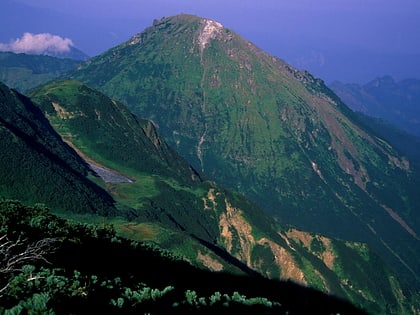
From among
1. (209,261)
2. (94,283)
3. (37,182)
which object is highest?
(94,283)

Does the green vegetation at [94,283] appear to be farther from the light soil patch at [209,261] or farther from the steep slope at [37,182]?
the steep slope at [37,182]

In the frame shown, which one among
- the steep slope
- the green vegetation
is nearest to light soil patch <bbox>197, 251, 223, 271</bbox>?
the steep slope

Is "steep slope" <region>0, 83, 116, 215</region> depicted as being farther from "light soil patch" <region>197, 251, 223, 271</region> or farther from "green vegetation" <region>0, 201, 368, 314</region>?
"green vegetation" <region>0, 201, 368, 314</region>

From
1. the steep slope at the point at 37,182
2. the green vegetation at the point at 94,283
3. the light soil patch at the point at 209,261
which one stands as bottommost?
the light soil patch at the point at 209,261

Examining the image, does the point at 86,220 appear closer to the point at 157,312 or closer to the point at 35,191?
the point at 35,191

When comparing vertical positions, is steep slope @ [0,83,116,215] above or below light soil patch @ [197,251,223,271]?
above

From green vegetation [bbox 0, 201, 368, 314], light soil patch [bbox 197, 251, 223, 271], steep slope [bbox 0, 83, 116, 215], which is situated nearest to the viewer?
green vegetation [bbox 0, 201, 368, 314]

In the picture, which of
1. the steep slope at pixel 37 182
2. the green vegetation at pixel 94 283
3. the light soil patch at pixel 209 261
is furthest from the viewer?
the steep slope at pixel 37 182

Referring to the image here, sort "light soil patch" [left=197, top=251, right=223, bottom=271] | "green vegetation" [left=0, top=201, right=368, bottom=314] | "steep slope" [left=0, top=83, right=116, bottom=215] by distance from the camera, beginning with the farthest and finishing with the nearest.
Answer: "steep slope" [left=0, top=83, right=116, bottom=215]
"light soil patch" [left=197, top=251, right=223, bottom=271]
"green vegetation" [left=0, top=201, right=368, bottom=314]

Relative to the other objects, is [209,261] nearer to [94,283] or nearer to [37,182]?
[37,182]

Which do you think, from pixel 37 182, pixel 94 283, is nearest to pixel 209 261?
pixel 37 182

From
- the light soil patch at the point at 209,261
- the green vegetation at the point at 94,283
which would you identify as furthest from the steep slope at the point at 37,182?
the green vegetation at the point at 94,283

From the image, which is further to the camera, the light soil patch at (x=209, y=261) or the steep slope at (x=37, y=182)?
the steep slope at (x=37, y=182)

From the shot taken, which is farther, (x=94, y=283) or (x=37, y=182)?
(x=37, y=182)
